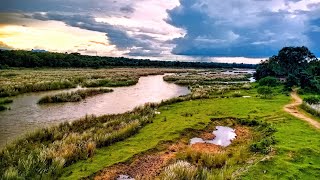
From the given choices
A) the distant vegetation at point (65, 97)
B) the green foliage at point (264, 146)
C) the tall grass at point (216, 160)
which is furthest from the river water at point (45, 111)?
the green foliage at point (264, 146)

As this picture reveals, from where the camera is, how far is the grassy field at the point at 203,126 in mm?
14781

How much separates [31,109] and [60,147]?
18.8 m

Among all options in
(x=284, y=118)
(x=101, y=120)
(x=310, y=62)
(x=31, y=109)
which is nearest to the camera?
(x=284, y=118)

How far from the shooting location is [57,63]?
133375 mm

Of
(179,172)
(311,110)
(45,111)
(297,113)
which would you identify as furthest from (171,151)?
(45,111)

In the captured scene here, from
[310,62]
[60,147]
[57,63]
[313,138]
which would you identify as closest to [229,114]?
[313,138]

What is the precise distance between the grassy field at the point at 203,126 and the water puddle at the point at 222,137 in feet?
3.84

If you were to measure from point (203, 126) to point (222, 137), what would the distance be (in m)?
2.58

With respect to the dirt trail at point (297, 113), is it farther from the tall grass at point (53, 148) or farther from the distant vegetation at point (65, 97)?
the distant vegetation at point (65, 97)

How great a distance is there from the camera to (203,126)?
24641mm

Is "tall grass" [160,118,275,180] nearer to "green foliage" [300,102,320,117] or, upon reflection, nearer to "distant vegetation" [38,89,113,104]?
"green foliage" [300,102,320,117]

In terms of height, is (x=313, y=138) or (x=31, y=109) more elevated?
(x=313, y=138)

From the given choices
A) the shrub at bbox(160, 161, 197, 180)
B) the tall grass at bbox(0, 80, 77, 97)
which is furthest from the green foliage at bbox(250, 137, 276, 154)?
the tall grass at bbox(0, 80, 77, 97)

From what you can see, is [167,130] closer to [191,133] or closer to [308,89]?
[191,133]
